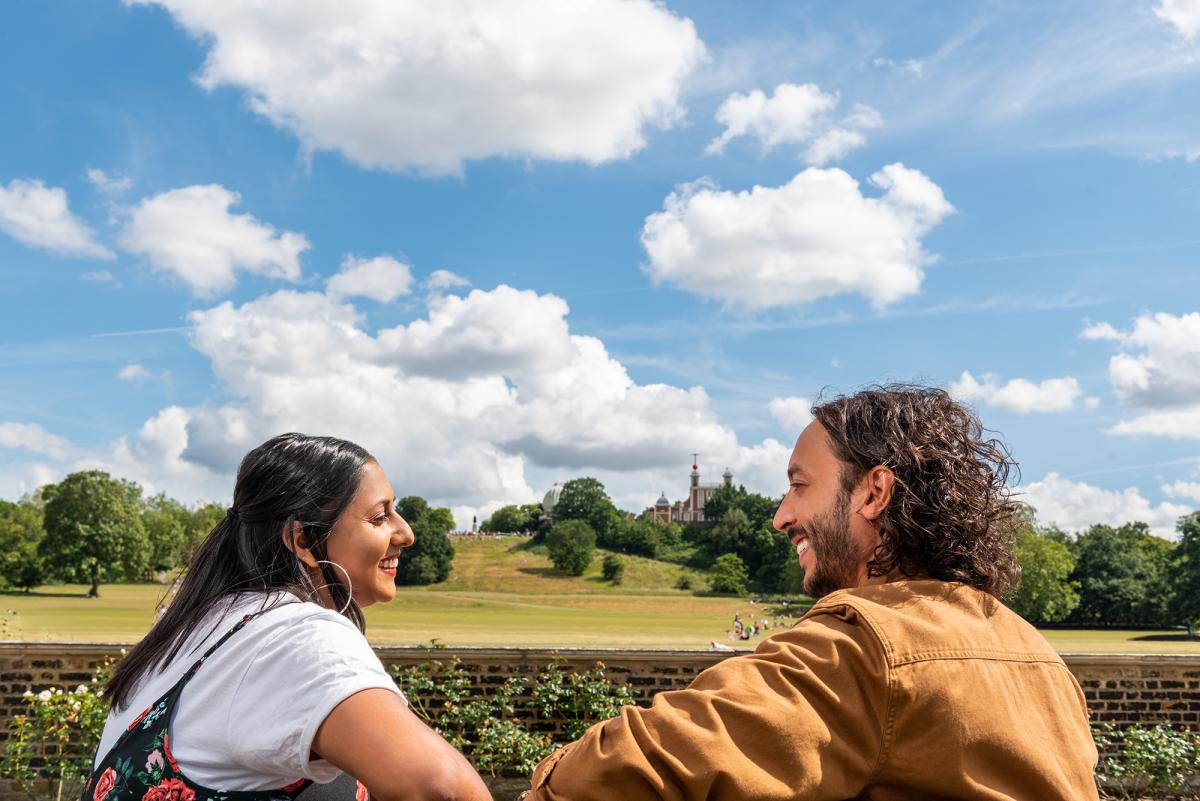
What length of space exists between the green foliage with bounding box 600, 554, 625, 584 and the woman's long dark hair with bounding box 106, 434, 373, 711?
241 feet

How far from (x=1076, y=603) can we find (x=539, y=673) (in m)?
48.7

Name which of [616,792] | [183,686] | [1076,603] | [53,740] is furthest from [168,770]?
[1076,603]

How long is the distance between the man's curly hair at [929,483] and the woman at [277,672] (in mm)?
784

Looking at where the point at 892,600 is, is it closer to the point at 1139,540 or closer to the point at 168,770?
the point at 168,770

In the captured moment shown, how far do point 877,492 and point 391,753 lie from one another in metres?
0.87

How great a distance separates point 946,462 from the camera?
164cm

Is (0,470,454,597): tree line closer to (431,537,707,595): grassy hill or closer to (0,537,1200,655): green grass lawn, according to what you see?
(0,537,1200,655): green grass lawn

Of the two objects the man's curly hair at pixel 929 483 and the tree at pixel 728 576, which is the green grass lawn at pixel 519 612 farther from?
the man's curly hair at pixel 929 483

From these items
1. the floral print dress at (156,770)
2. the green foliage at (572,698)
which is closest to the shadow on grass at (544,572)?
the green foliage at (572,698)

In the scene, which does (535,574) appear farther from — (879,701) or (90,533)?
(879,701)

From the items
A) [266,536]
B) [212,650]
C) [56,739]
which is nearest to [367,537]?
[266,536]

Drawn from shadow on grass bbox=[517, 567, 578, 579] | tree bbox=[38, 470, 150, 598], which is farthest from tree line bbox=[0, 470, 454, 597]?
shadow on grass bbox=[517, 567, 578, 579]

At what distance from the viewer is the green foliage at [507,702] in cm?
778

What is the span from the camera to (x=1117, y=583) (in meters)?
53.3
